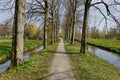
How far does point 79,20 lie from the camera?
46.9m

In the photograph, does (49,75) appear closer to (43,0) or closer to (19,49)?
(19,49)

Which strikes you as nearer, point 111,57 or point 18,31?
point 18,31

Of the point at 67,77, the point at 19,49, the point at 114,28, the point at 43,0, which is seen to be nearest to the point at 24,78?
the point at 67,77

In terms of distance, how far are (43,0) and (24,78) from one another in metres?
17.9

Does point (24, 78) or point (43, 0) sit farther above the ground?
point (43, 0)

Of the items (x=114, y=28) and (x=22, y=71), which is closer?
(x=22, y=71)

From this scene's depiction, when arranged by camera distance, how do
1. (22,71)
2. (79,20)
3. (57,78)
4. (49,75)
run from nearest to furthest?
(57,78) → (49,75) → (22,71) → (79,20)

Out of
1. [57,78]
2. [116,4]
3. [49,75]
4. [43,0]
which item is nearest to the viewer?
[57,78]

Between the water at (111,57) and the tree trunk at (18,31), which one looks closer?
the tree trunk at (18,31)

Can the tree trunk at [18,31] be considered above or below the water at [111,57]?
above

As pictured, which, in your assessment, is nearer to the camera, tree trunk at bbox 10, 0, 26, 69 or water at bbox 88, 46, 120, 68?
tree trunk at bbox 10, 0, 26, 69

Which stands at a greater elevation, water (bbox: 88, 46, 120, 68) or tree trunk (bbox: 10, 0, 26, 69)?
tree trunk (bbox: 10, 0, 26, 69)

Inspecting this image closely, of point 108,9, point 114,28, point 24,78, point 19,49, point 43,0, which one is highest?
point 43,0

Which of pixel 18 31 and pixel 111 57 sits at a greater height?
pixel 18 31
